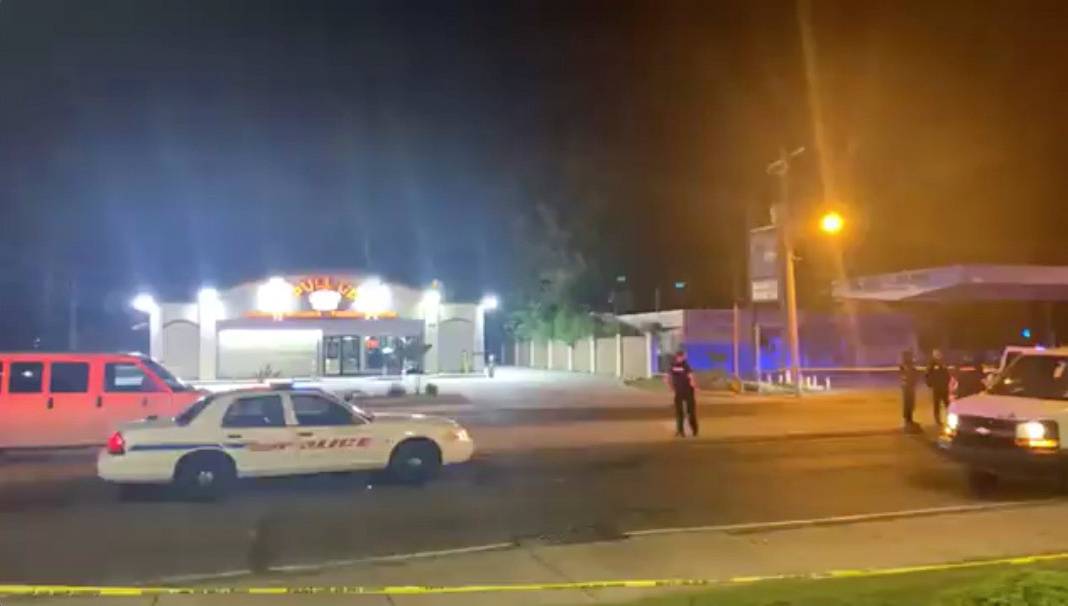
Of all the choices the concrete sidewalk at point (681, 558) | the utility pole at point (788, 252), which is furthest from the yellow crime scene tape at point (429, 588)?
the utility pole at point (788, 252)

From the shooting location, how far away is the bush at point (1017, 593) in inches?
237

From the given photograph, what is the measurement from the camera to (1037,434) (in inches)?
532

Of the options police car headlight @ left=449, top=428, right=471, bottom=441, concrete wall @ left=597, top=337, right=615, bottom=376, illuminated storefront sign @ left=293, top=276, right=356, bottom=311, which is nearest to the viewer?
police car headlight @ left=449, top=428, right=471, bottom=441

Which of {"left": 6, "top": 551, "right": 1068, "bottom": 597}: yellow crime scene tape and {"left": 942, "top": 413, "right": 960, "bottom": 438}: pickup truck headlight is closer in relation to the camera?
{"left": 6, "top": 551, "right": 1068, "bottom": 597}: yellow crime scene tape

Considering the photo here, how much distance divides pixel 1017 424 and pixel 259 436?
9.07m

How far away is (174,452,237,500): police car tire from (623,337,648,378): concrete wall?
3290 centimetres

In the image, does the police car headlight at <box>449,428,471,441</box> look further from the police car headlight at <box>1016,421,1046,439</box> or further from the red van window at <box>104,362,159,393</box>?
the police car headlight at <box>1016,421,1046,439</box>

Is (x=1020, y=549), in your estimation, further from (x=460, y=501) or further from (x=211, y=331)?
(x=211, y=331)

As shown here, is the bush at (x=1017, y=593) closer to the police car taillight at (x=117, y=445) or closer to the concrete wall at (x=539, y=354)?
the police car taillight at (x=117, y=445)

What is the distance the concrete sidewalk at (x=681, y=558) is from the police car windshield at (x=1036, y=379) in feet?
10.3

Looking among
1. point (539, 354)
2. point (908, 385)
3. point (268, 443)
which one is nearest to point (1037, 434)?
point (908, 385)

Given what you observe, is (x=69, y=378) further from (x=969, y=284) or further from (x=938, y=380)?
(x=969, y=284)

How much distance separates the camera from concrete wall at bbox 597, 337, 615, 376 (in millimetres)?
50938

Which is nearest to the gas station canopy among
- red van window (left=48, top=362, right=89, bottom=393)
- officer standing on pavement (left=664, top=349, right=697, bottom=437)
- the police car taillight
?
officer standing on pavement (left=664, top=349, right=697, bottom=437)
